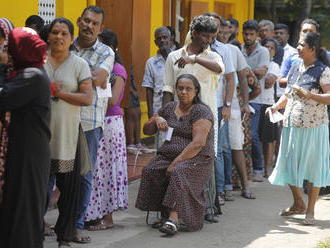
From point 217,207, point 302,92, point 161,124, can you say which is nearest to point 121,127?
point 161,124

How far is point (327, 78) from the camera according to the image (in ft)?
24.0

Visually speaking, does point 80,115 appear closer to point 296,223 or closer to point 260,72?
point 296,223

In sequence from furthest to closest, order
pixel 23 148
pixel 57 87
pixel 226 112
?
pixel 226 112, pixel 57 87, pixel 23 148

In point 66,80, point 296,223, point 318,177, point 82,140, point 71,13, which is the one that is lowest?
point 296,223

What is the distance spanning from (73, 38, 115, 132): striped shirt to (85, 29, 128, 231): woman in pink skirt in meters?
0.39

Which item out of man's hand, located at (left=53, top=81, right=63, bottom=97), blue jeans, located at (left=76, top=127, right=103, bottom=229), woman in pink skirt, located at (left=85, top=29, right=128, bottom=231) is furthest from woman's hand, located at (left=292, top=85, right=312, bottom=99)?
man's hand, located at (left=53, top=81, right=63, bottom=97)

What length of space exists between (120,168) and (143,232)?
25.1 inches

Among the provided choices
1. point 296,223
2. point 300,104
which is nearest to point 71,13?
point 300,104

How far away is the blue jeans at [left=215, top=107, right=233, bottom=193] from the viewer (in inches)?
315

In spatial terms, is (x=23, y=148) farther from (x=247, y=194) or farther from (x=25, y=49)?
(x=247, y=194)

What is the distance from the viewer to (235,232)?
22.5ft

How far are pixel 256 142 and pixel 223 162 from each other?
1.74 metres

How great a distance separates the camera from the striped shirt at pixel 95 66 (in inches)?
239

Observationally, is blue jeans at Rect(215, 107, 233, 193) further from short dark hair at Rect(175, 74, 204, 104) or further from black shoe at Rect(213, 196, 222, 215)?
short dark hair at Rect(175, 74, 204, 104)
